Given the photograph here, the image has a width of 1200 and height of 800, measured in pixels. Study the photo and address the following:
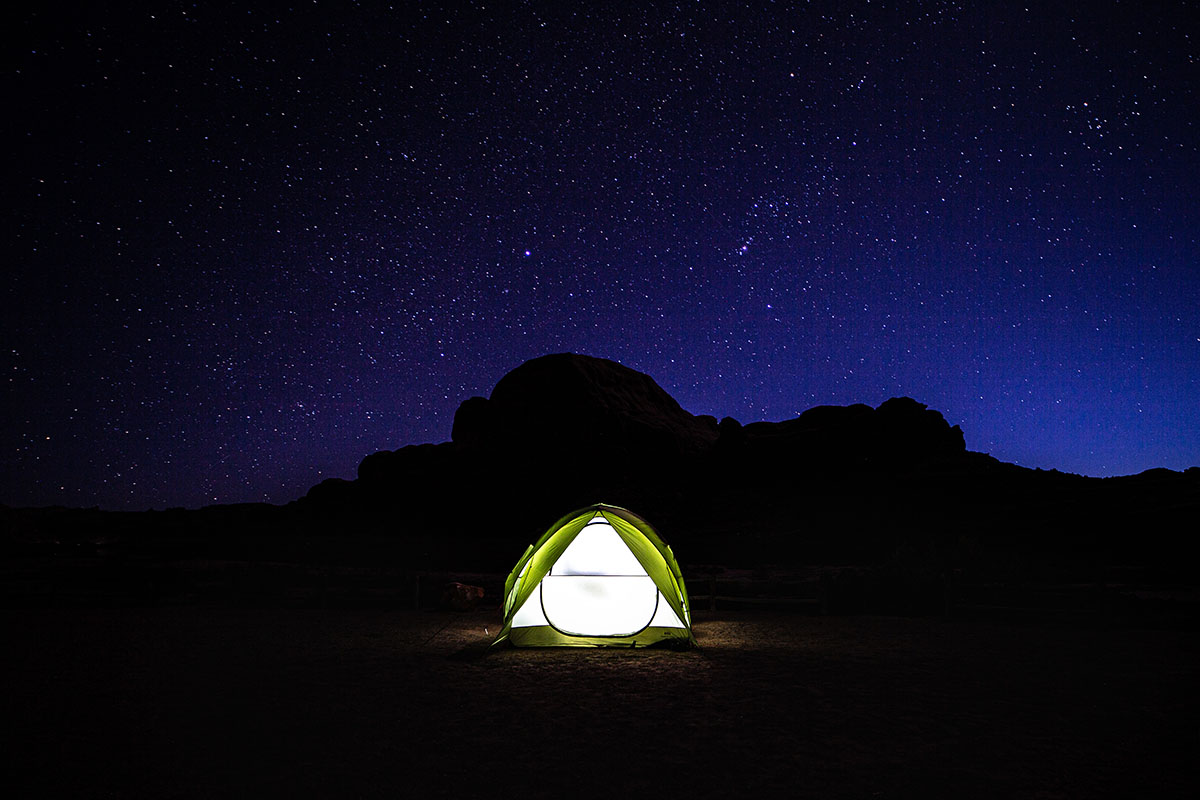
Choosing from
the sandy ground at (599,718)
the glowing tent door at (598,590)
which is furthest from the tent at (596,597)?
the sandy ground at (599,718)

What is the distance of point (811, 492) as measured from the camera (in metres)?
60.7

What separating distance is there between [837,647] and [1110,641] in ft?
15.3

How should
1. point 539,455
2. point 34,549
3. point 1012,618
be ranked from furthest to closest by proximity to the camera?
point 539,455 < point 34,549 < point 1012,618

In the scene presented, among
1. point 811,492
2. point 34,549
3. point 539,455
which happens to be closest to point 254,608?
point 34,549

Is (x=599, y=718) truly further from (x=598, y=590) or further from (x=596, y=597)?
(x=598, y=590)

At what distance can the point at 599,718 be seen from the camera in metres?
6.39

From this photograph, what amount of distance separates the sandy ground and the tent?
60 cm

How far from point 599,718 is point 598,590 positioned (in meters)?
6.09

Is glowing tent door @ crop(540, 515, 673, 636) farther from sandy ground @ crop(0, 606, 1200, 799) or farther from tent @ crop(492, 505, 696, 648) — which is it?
sandy ground @ crop(0, 606, 1200, 799)

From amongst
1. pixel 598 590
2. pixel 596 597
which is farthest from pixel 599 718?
pixel 598 590

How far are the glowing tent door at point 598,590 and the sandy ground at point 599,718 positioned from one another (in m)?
1.10

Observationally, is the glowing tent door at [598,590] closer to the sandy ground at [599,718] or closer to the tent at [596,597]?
the tent at [596,597]

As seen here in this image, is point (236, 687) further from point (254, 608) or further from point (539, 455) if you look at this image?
point (539, 455)

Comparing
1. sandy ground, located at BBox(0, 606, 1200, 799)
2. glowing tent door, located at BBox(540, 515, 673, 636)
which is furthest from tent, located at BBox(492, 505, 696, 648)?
sandy ground, located at BBox(0, 606, 1200, 799)
